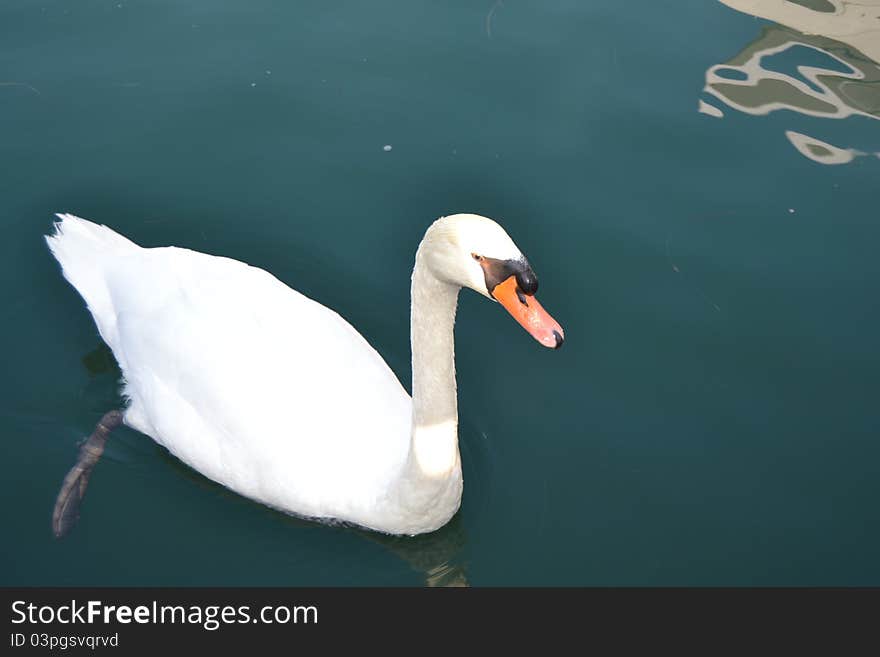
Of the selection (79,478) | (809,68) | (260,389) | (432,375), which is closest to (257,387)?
(260,389)

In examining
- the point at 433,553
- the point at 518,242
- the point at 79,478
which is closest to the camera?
the point at 433,553

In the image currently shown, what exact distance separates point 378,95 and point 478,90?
803 mm

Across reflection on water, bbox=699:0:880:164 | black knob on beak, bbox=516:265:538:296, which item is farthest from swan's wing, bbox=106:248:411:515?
reflection on water, bbox=699:0:880:164

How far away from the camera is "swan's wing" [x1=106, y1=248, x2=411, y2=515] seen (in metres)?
5.02

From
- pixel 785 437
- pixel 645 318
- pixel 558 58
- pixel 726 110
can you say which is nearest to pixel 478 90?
pixel 558 58

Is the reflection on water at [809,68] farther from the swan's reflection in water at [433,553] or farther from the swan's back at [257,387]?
the swan's reflection in water at [433,553]

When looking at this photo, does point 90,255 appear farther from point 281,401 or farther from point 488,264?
point 488,264

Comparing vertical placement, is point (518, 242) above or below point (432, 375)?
below

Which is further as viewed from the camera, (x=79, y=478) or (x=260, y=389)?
(x=79, y=478)

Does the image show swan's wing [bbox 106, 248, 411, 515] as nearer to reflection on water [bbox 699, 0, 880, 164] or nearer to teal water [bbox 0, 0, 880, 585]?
teal water [bbox 0, 0, 880, 585]

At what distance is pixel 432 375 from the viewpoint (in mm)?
4539

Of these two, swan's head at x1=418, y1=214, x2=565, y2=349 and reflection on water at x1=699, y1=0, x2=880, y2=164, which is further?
reflection on water at x1=699, y1=0, x2=880, y2=164

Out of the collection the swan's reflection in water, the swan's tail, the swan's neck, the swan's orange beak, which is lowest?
the swan's reflection in water

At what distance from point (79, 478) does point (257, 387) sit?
1212mm
